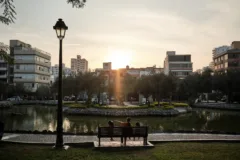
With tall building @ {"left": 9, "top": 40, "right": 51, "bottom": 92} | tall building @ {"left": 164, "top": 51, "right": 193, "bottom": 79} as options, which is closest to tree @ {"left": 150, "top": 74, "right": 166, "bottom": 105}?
tall building @ {"left": 9, "top": 40, "right": 51, "bottom": 92}

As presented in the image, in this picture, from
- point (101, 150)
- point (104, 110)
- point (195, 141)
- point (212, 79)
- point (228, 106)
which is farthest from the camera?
point (212, 79)

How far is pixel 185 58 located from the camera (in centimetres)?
11619

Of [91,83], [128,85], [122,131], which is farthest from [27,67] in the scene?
[122,131]

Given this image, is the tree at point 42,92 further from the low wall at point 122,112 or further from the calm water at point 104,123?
the calm water at point 104,123

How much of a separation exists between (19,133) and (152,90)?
39.6m

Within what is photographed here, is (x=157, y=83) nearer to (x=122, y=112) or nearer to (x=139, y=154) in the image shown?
(x=122, y=112)

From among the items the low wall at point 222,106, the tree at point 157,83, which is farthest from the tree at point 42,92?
the low wall at point 222,106

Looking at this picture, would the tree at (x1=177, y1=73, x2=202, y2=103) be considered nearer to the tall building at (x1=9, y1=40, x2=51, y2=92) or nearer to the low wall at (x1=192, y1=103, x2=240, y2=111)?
the low wall at (x1=192, y1=103, x2=240, y2=111)

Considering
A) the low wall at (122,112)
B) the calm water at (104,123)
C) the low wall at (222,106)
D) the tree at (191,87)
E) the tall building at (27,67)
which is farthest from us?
the tall building at (27,67)

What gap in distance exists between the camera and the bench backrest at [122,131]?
45.1 ft

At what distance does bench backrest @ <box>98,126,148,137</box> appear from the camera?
1376cm

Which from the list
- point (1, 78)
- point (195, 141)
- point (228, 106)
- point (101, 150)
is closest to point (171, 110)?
point (228, 106)

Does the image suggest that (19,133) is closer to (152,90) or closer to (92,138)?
(92,138)

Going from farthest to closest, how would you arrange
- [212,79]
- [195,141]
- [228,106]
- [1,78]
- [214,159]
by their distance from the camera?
[1,78], [212,79], [228,106], [195,141], [214,159]
